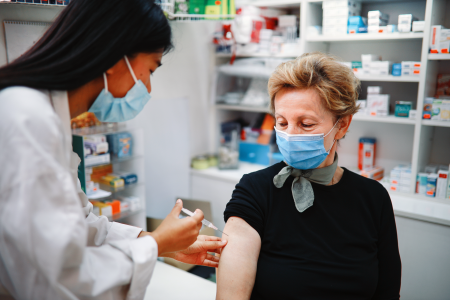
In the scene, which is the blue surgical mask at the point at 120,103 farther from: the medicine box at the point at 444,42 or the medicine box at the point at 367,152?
the medicine box at the point at 367,152

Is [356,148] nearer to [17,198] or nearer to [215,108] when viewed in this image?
[215,108]

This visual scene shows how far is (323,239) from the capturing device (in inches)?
56.3

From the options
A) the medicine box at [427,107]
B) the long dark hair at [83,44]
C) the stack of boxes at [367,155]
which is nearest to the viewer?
the long dark hair at [83,44]

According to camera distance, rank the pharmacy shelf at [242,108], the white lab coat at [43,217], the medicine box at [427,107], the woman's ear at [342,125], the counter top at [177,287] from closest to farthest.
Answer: the white lab coat at [43,217]
the woman's ear at [342,125]
the counter top at [177,287]
the medicine box at [427,107]
the pharmacy shelf at [242,108]

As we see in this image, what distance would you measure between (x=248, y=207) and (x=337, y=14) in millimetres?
2045

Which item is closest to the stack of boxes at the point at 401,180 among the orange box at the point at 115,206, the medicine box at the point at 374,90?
Result: the medicine box at the point at 374,90

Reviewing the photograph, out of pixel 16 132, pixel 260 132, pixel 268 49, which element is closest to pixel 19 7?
pixel 16 132

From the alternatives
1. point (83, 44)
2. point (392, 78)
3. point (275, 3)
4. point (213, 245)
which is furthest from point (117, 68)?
point (275, 3)

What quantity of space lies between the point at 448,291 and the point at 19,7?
10.3 feet

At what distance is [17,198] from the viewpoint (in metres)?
0.73

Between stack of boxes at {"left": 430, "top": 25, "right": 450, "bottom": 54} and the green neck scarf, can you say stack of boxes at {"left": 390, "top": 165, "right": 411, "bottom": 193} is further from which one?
the green neck scarf

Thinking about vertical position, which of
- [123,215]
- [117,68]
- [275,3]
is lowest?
[123,215]

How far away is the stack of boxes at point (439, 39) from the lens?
2420mm

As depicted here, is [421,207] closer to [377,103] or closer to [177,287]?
[377,103]
